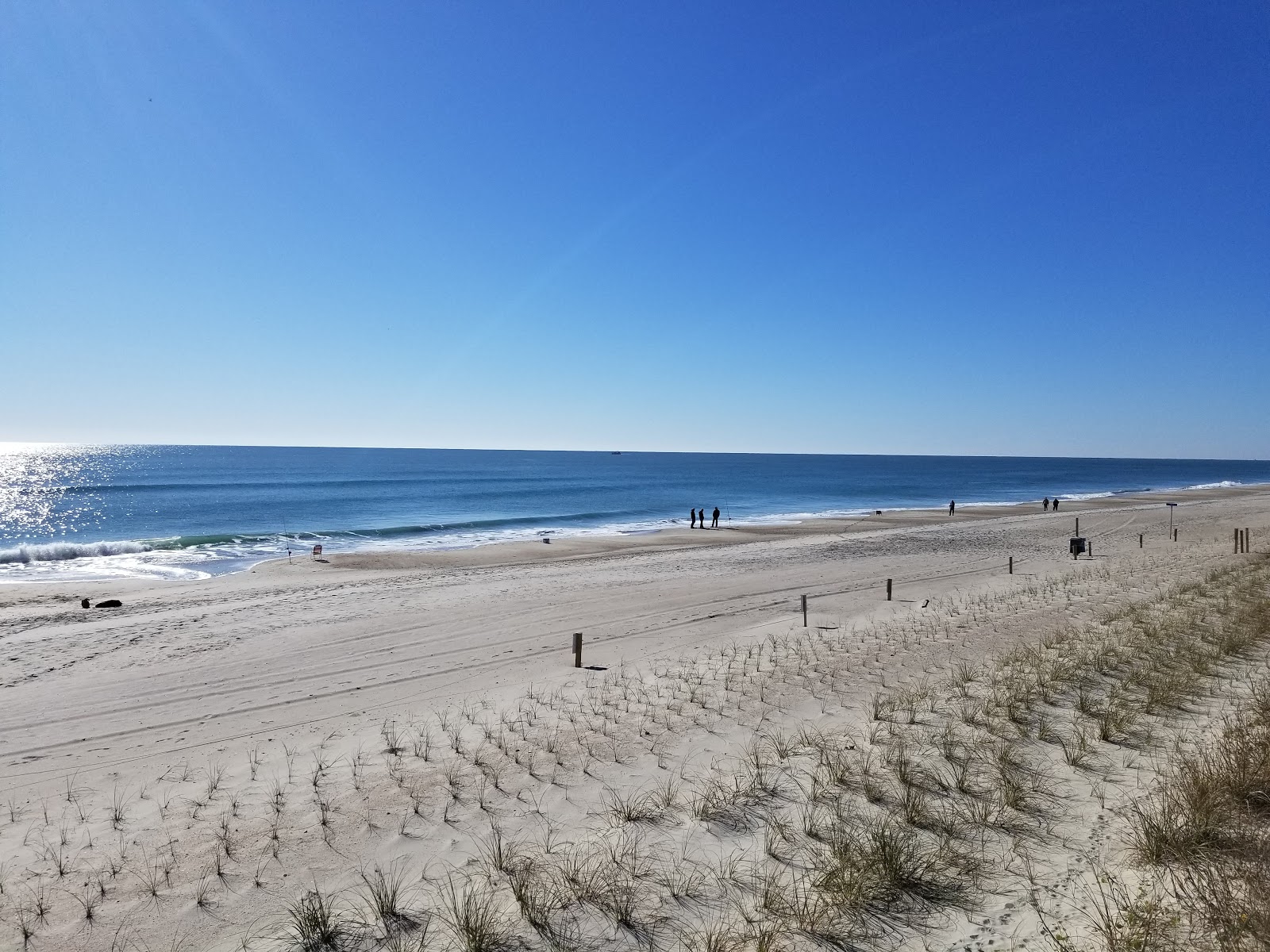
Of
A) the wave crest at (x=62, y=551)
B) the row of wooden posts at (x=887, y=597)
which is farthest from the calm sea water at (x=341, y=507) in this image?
the row of wooden posts at (x=887, y=597)

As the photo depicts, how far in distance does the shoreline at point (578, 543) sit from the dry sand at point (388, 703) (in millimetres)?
5113

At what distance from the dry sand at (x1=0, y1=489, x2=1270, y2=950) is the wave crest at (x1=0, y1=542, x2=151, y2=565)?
11.8 metres

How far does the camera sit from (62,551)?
34531 millimetres

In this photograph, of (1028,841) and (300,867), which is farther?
(300,867)

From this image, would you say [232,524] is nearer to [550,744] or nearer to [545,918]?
[550,744]

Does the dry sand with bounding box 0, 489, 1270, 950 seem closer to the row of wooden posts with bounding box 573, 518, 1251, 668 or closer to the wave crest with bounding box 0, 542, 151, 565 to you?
the row of wooden posts with bounding box 573, 518, 1251, 668

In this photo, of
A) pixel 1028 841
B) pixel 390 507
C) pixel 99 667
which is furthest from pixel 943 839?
pixel 390 507

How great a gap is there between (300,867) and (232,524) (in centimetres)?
4996

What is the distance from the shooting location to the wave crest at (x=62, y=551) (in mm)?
33094

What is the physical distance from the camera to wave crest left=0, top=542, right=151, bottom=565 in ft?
109

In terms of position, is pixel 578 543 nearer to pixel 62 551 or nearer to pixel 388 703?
pixel 62 551

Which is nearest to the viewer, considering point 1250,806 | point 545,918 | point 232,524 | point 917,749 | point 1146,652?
point 545,918

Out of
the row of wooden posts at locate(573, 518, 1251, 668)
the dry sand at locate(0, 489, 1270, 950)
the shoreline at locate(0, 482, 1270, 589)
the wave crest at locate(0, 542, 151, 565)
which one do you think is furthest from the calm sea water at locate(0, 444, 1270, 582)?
the row of wooden posts at locate(573, 518, 1251, 668)

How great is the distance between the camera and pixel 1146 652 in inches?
403
